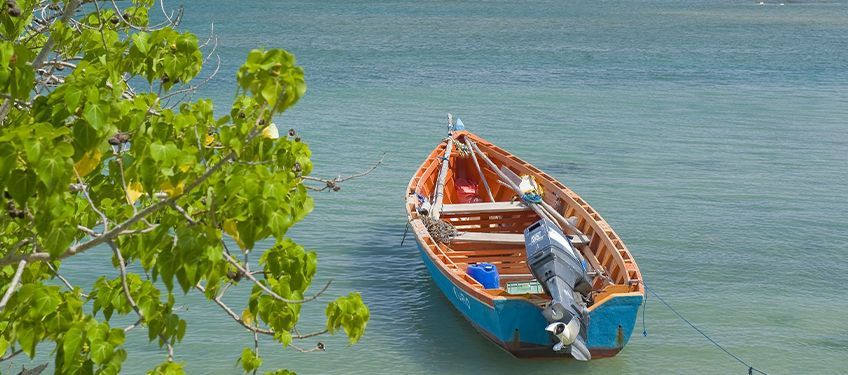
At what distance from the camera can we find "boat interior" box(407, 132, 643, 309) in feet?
42.8

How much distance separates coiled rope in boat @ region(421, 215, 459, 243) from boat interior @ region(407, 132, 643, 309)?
63 millimetres

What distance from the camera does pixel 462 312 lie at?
45.4 ft

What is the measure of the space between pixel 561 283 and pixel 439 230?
3.54m

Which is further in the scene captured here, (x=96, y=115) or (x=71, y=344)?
(x=71, y=344)

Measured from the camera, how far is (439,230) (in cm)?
1520

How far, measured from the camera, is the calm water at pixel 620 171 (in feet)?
45.3

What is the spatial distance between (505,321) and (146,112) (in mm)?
7398

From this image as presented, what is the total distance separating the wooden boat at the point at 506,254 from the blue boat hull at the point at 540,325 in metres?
0.01

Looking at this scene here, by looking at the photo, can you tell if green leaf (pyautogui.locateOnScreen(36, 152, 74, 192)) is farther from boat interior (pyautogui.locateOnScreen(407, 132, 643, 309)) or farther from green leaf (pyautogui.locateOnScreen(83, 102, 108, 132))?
boat interior (pyautogui.locateOnScreen(407, 132, 643, 309))

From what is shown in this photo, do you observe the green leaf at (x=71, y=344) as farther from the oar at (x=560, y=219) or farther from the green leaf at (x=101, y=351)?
the oar at (x=560, y=219)

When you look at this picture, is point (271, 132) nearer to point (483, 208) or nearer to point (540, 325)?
point (540, 325)

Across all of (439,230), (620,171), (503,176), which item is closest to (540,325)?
(439,230)

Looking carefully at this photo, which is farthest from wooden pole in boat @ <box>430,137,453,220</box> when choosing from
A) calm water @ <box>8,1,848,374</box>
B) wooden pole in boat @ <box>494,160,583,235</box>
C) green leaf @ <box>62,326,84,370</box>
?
green leaf @ <box>62,326,84,370</box>

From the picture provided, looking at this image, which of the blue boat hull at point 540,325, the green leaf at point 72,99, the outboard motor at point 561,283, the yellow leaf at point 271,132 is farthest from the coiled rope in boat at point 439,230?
the green leaf at point 72,99
